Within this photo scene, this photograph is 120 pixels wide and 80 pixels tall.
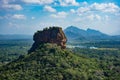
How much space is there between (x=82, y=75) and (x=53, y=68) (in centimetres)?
855

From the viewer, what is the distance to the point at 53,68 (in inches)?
3440

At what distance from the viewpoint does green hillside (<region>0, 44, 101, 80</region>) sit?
82.8 m

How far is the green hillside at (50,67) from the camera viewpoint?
82750mm

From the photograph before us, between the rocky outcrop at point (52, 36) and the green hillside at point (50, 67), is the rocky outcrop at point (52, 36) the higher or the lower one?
the higher one

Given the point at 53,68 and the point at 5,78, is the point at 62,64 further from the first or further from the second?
the point at 5,78

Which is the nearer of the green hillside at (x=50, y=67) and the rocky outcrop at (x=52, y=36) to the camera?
the green hillside at (x=50, y=67)

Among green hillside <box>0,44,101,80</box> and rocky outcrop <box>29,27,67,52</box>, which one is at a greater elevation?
rocky outcrop <box>29,27,67,52</box>

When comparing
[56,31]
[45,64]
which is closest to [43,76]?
[45,64]

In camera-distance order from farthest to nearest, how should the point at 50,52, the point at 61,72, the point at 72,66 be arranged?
the point at 50,52 → the point at 72,66 → the point at 61,72

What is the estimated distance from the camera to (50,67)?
88.5 metres

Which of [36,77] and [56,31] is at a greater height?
[56,31]

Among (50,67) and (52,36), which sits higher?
(52,36)

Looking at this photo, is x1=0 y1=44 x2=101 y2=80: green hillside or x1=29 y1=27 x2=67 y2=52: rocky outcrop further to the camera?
x1=29 y1=27 x2=67 y2=52: rocky outcrop

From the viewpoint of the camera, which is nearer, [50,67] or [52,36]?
[50,67]
